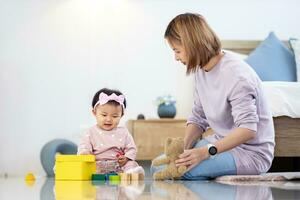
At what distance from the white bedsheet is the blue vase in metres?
1.38

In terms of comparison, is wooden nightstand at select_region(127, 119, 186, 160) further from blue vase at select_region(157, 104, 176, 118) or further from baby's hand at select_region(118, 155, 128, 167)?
baby's hand at select_region(118, 155, 128, 167)

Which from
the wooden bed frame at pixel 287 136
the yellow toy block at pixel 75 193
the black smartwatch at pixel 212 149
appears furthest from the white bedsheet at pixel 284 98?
the yellow toy block at pixel 75 193

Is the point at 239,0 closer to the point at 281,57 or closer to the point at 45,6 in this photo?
the point at 281,57

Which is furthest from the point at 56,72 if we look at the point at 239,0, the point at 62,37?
the point at 239,0

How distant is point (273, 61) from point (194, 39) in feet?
6.38

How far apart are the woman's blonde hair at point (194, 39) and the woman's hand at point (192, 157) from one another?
0.33m

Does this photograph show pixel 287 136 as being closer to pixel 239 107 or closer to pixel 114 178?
pixel 239 107

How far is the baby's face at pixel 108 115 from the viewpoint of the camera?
3.20 meters

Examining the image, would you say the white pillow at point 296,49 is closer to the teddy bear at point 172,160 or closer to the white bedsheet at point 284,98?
the white bedsheet at point 284,98

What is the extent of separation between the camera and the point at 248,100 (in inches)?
107

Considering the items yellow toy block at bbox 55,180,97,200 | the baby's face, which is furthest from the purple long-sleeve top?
yellow toy block at bbox 55,180,97,200

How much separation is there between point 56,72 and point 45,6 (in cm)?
52

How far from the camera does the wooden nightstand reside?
484 centimetres

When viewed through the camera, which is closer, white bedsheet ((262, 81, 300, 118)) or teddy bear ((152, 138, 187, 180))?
teddy bear ((152, 138, 187, 180))
